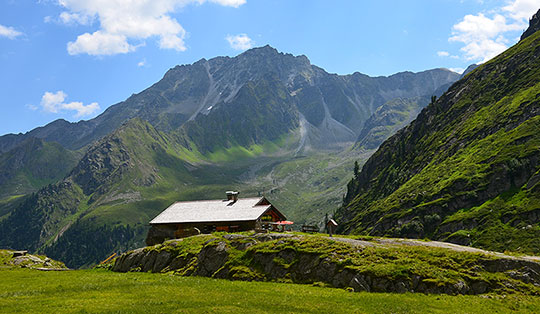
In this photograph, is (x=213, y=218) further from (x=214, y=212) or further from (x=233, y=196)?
(x=233, y=196)

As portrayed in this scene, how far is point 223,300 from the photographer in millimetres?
30547

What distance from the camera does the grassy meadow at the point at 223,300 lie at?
91.3ft

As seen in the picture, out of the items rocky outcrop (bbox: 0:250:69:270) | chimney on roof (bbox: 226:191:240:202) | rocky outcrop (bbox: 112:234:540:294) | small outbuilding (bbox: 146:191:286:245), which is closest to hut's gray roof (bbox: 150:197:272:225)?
small outbuilding (bbox: 146:191:286:245)

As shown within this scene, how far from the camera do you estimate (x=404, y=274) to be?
118ft

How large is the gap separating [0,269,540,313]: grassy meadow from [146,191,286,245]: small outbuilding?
31.4 meters

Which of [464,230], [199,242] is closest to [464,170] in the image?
[464,230]

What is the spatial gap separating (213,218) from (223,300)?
141 ft

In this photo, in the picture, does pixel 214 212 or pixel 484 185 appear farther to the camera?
pixel 484 185

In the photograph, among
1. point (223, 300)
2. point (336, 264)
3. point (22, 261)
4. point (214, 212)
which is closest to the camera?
point (223, 300)

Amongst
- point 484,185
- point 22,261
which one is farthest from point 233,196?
point 484,185

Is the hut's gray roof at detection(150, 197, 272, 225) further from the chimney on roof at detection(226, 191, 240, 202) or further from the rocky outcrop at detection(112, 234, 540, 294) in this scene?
the rocky outcrop at detection(112, 234, 540, 294)

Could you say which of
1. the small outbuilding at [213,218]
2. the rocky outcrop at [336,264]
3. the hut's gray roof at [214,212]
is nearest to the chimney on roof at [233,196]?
the small outbuilding at [213,218]

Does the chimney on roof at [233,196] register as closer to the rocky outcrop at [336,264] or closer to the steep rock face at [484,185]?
the rocky outcrop at [336,264]

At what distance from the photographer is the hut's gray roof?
71.9m
